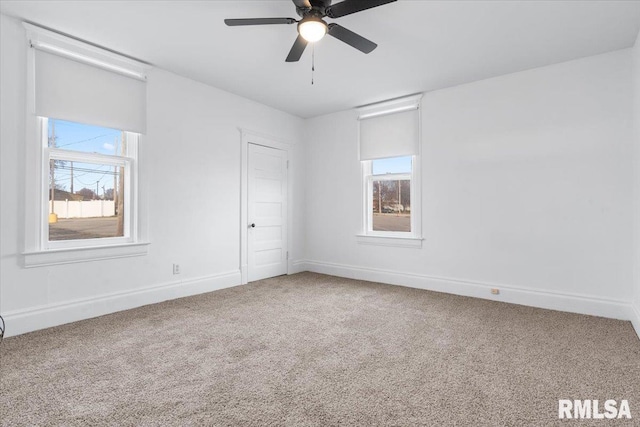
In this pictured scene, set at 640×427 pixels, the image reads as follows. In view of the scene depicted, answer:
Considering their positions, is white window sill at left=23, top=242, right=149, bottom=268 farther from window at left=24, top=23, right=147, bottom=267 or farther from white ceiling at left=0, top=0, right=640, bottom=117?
white ceiling at left=0, top=0, right=640, bottom=117

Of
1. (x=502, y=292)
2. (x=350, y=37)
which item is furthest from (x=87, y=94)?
(x=502, y=292)

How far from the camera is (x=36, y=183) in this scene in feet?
9.69

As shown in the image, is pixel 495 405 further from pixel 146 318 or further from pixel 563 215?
pixel 146 318

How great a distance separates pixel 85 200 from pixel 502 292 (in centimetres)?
481

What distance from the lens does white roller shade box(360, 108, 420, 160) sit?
462 cm

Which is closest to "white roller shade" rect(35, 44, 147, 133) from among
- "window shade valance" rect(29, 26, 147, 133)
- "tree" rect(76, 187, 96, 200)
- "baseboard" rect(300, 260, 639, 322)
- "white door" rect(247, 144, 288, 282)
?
"window shade valance" rect(29, 26, 147, 133)

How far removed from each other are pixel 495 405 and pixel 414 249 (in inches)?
114

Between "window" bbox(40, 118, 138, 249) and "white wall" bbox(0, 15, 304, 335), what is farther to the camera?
"window" bbox(40, 118, 138, 249)

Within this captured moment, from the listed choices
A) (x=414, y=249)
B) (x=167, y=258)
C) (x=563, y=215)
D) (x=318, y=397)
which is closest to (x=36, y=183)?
(x=167, y=258)

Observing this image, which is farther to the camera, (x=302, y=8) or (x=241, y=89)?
(x=241, y=89)

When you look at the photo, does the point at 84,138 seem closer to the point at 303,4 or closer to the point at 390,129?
the point at 303,4

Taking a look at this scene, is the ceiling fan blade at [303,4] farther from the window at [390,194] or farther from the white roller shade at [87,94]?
the window at [390,194]

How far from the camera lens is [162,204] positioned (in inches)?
153

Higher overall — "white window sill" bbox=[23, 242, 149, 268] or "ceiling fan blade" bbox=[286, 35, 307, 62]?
"ceiling fan blade" bbox=[286, 35, 307, 62]
